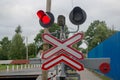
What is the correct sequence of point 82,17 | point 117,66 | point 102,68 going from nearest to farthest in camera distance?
point 102,68, point 82,17, point 117,66

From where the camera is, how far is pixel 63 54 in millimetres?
7691

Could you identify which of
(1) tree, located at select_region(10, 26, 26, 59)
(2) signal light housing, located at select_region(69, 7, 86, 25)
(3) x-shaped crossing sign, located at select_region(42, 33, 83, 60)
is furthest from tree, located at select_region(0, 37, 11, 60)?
(2) signal light housing, located at select_region(69, 7, 86, 25)

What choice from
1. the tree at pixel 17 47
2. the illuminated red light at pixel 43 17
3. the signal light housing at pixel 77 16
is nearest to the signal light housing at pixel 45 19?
the illuminated red light at pixel 43 17

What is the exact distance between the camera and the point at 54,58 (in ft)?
25.5

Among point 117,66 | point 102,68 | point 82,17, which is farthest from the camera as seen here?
point 117,66

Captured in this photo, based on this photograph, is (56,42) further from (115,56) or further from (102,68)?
(115,56)

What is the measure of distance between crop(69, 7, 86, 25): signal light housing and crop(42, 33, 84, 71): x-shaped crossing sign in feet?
1.03

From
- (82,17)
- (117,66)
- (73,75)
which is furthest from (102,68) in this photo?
(117,66)

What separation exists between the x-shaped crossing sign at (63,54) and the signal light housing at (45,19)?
0.76 feet

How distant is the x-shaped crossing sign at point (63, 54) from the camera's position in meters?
7.62

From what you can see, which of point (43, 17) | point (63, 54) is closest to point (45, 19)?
point (43, 17)

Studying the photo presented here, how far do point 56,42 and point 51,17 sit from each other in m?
0.54

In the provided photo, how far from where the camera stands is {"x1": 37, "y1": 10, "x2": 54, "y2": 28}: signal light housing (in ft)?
25.9

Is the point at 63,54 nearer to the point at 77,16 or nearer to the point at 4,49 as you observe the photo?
the point at 77,16
